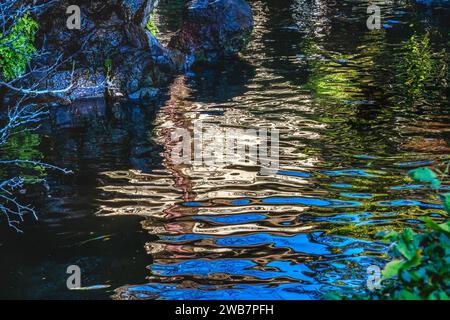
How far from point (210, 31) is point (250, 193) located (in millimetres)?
14627

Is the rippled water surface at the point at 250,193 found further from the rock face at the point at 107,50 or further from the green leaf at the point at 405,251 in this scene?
the green leaf at the point at 405,251

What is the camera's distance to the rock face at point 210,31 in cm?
2444

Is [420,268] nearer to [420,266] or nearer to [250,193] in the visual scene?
[420,266]

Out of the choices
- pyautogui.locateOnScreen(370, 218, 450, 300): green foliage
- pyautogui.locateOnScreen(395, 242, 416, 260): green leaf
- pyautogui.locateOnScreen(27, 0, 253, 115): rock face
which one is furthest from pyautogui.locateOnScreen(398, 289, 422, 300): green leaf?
pyautogui.locateOnScreen(27, 0, 253, 115): rock face

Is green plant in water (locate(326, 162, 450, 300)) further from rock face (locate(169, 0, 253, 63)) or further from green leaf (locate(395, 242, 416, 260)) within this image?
rock face (locate(169, 0, 253, 63))

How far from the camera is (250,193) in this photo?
11.4 m

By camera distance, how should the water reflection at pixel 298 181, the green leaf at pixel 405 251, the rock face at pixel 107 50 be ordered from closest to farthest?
the green leaf at pixel 405 251
the water reflection at pixel 298 181
the rock face at pixel 107 50

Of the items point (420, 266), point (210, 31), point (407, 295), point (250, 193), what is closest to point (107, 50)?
point (210, 31)

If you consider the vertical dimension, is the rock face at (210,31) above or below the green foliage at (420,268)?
above

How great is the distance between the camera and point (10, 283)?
27.8 feet

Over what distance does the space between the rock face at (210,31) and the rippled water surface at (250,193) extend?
324 centimetres

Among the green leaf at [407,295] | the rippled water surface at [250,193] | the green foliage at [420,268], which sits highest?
the green foliage at [420,268]

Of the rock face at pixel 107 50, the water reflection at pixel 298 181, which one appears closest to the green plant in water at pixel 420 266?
the water reflection at pixel 298 181

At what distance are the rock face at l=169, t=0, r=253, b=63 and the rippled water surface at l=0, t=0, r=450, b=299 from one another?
324cm
